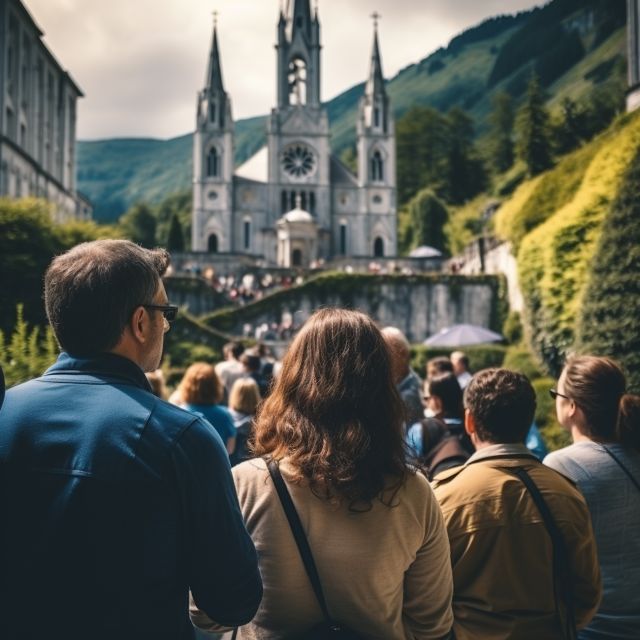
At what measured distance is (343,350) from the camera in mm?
2676

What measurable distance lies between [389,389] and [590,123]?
59150mm

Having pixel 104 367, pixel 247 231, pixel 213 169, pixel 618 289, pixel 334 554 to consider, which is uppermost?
pixel 213 169

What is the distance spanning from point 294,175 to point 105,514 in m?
59.5

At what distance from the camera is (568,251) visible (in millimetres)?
20641

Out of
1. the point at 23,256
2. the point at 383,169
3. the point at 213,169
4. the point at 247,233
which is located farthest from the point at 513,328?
the point at 213,169

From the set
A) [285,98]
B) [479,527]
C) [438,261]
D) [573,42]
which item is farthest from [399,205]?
[479,527]

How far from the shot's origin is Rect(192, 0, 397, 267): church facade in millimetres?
58969

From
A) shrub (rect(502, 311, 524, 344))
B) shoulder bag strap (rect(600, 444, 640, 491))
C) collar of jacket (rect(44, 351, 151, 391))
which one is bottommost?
shoulder bag strap (rect(600, 444, 640, 491))

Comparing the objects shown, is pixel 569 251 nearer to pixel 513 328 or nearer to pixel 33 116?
pixel 513 328

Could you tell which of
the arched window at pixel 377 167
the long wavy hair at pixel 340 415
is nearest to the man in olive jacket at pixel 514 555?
the long wavy hair at pixel 340 415

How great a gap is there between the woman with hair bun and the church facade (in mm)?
53953

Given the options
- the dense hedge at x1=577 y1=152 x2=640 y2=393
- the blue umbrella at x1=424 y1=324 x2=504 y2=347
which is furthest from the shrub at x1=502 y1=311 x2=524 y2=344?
the dense hedge at x1=577 y1=152 x2=640 y2=393

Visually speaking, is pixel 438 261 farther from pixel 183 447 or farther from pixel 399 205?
pixel 183 447

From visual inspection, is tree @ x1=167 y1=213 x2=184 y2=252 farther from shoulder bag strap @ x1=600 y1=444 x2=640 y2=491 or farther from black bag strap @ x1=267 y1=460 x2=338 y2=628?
black bag strap @ x1=267 y1=460 x2=338 y2=628
